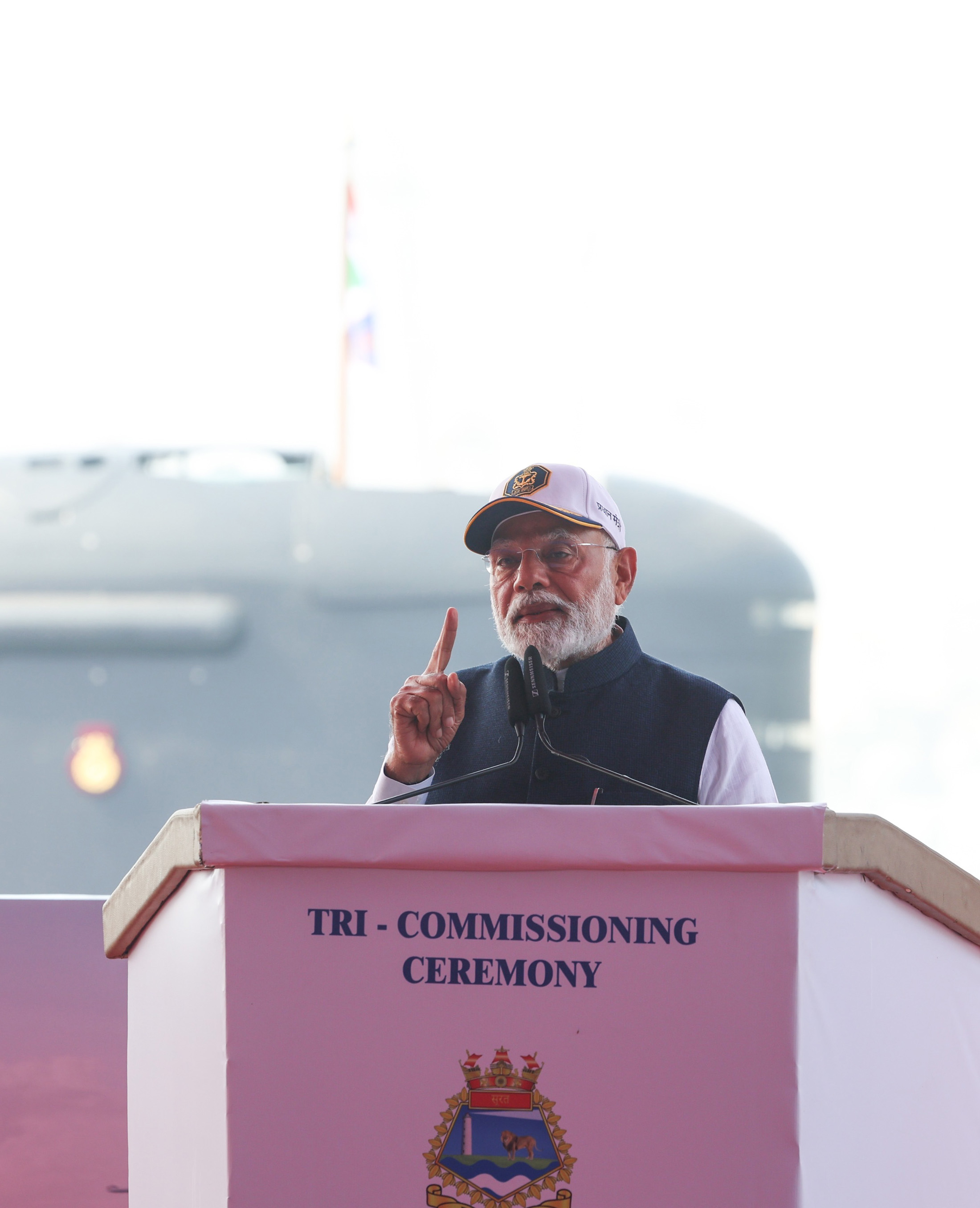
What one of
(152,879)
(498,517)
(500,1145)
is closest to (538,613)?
(498,517)

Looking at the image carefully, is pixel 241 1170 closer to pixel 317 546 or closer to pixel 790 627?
pixel 317 546

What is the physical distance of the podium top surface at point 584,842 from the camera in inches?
33.6

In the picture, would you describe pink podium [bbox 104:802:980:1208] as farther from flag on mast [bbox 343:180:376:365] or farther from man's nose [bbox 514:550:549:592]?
flag on mast [bbox 343:180:376:365]

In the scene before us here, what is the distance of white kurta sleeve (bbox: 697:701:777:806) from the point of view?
145 cm

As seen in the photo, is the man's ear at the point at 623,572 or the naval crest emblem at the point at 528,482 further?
the man's ear at the point at 623,572

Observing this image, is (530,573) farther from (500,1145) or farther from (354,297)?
(354,297)

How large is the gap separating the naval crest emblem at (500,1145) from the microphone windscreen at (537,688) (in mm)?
440

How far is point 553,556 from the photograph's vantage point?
1.62 m

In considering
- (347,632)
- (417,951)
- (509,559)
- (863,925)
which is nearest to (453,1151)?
(417,951)

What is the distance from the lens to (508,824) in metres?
0.88

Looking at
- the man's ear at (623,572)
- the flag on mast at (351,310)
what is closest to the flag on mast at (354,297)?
the flag on mast at (351,310)

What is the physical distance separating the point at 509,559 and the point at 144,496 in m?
4.19

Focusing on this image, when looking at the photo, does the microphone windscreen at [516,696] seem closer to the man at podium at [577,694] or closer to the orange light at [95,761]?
the man at podium at [577,694]

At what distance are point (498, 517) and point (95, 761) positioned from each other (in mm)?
3996
